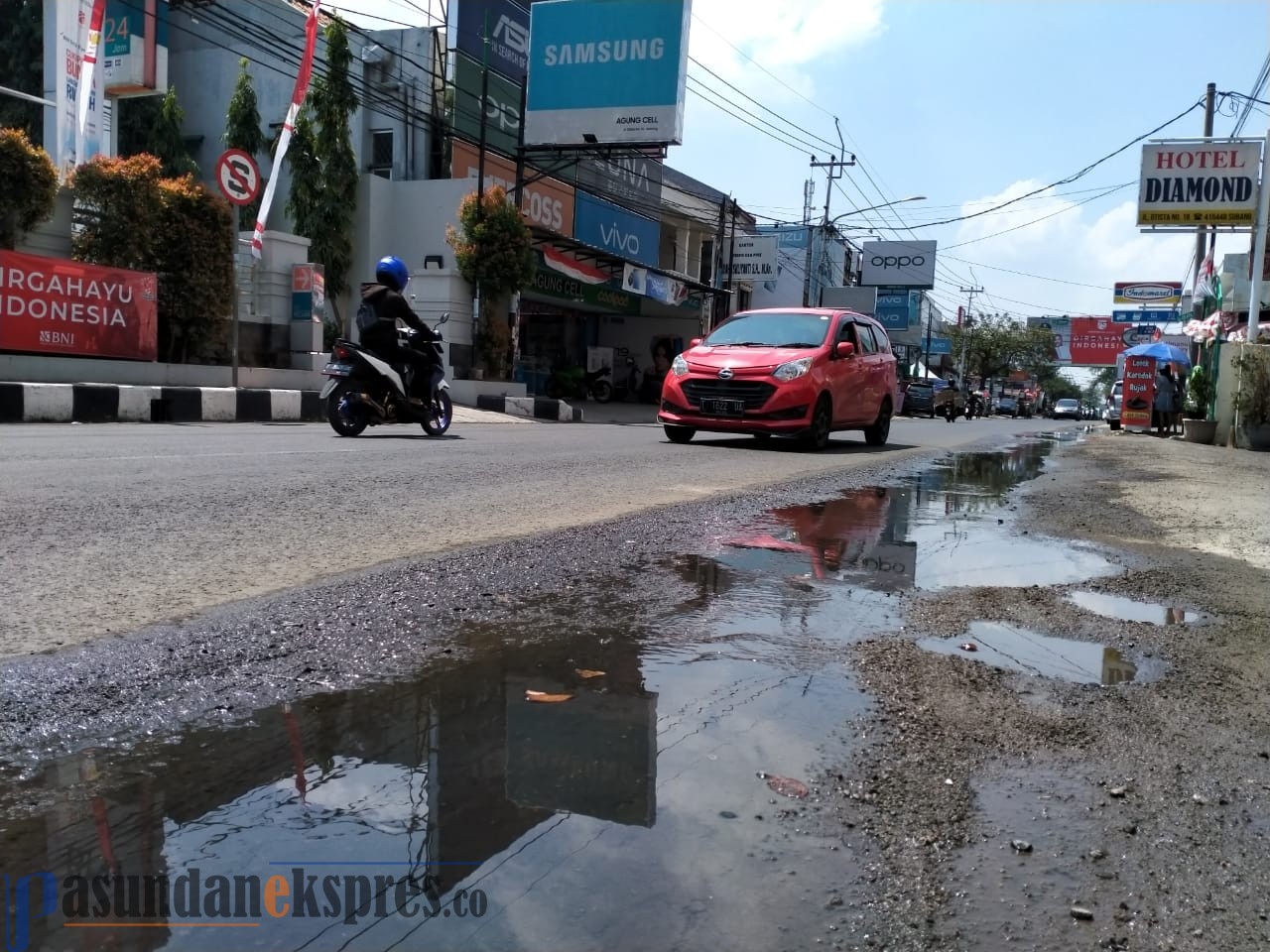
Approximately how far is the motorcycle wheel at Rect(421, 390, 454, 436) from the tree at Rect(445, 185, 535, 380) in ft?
32.2

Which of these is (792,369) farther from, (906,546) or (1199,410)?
(1199,410)

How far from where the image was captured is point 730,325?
38.4 feet

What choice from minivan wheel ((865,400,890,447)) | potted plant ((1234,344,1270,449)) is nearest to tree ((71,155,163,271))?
minivan wheel ((865,400,890,447))

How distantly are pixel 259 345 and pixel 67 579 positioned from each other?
14583 millimetres

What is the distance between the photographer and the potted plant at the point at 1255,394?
50.9 feet

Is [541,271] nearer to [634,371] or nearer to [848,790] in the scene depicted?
[634,371]

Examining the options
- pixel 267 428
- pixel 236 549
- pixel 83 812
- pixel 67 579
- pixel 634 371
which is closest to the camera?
pixel 83 812

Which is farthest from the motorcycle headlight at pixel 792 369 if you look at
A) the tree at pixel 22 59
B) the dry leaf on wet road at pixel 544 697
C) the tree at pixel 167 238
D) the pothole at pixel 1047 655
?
the tree at pixel 22 59

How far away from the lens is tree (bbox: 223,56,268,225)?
22281 mm

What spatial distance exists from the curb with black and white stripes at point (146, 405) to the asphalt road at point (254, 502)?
0.79 metres

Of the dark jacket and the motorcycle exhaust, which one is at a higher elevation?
the dark jacket

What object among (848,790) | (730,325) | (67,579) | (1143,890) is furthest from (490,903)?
(730,325)

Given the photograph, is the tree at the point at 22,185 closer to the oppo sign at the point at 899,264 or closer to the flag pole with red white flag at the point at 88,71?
the flag pole with red white flag at the point at 88,71

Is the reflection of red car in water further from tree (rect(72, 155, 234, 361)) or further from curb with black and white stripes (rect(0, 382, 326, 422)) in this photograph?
tree (rect(72, 155, 234, 361))
